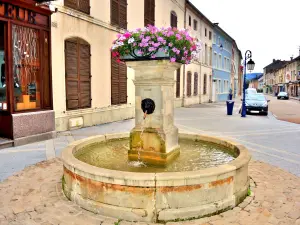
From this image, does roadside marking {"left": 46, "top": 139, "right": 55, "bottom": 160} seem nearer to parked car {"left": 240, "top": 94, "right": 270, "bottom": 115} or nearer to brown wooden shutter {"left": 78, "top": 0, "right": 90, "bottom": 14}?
brown wooden shutter {"left": 78, "top": 0, "right": 90, "bottom": 14}

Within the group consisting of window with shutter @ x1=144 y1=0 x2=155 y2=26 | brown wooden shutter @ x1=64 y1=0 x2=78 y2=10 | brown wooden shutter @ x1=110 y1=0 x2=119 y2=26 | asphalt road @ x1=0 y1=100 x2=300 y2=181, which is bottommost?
asphalt road @ x1=0 y1=100 x2=300 y2=181

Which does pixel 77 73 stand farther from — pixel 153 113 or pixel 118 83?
pixel 153 113

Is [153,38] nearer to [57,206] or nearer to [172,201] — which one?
[172,201]

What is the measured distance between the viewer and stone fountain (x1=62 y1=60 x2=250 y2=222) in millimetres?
3467

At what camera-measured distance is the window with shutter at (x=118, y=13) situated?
11953mm

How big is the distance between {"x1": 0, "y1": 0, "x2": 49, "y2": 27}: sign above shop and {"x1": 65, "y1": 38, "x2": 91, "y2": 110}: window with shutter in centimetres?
132

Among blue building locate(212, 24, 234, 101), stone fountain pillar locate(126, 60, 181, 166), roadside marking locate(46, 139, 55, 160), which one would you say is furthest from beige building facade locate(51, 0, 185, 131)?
blue building locate(212, 24, 234, 101)

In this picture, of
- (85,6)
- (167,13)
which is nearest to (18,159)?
(85,6)

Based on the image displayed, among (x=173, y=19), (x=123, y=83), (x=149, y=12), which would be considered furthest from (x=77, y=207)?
(x=173, y=19)

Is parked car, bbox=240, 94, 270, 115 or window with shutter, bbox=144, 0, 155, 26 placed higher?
window with shutter, bbox=144, 0, 155, 26

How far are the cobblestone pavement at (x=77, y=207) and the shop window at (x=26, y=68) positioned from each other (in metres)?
3.37

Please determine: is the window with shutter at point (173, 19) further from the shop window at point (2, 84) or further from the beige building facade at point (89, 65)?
the shop window at point (2, 84)

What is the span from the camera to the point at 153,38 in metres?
4.36

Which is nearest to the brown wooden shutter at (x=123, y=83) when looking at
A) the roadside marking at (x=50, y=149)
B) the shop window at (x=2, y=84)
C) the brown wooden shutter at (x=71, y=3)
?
the brown wooden shutter at (x=71, y=3)
